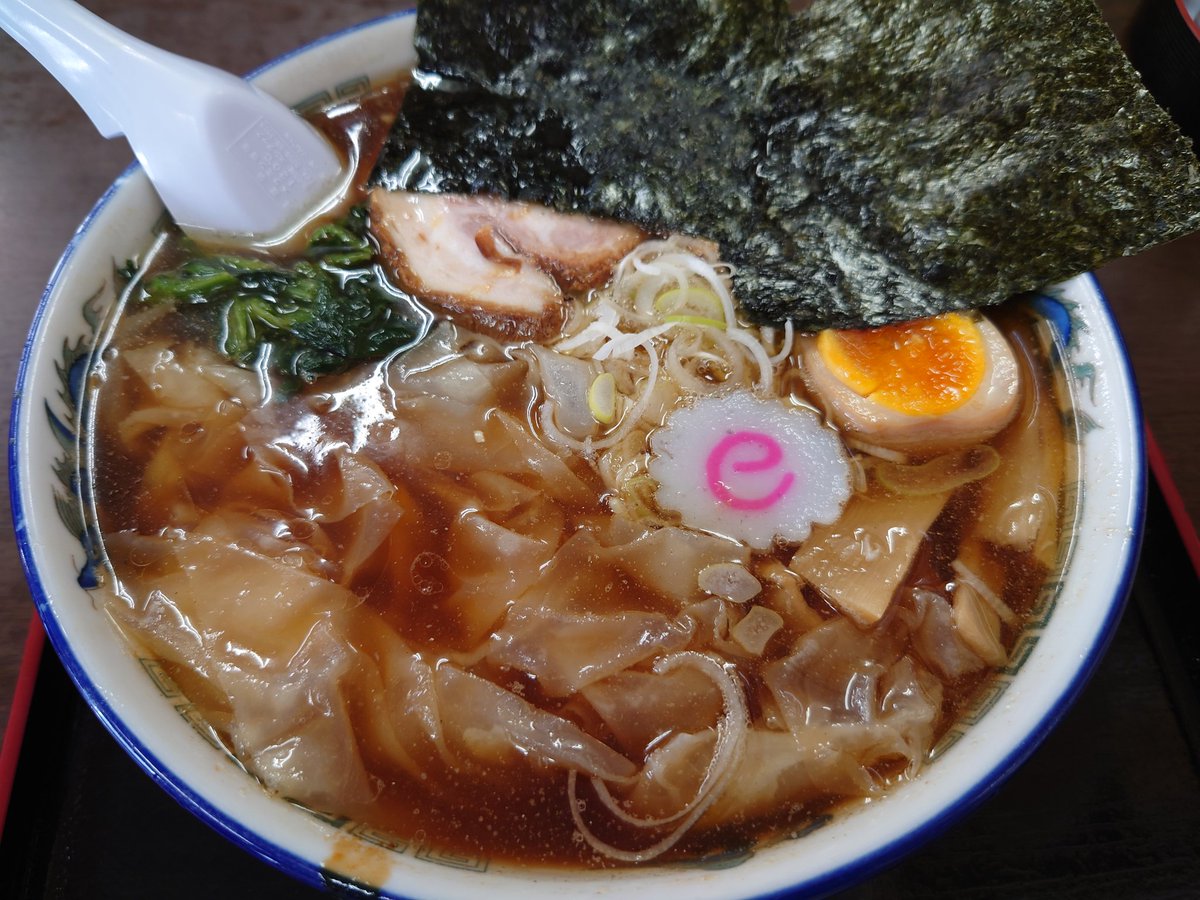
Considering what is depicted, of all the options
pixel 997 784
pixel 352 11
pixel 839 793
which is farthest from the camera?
pixel 352 11

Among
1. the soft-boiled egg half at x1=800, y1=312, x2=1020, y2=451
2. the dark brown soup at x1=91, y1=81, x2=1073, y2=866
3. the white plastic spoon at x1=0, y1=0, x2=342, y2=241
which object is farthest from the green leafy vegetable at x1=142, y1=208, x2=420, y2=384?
the soft-boiled egg half at x1=800, y1=312, x2=1020, y2=451

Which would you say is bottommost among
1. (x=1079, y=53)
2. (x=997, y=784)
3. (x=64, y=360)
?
(x=997, y=784)

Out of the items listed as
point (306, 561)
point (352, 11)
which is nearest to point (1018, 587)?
point (306, 561)

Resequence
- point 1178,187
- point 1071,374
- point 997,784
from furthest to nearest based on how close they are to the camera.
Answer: point 1071,374
point 1178,187
point 997,784

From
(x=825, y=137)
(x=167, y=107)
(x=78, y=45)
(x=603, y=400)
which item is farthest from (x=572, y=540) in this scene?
(x=78, y=45)

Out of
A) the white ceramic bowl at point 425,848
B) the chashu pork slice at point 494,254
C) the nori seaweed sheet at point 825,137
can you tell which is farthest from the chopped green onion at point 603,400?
the white ceramic bowl at point 425,848

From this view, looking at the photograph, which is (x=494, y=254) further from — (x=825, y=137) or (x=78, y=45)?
(x=78, y=45)

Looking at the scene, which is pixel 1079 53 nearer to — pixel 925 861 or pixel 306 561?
pixel 925 861
